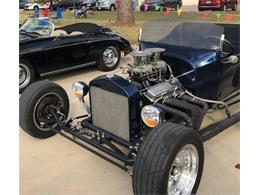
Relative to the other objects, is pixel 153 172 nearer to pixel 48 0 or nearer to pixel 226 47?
pixel 226 47

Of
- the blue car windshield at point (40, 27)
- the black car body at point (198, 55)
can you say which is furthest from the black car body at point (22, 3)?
the black car body at point (198, 55)

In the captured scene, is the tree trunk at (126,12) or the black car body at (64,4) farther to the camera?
the black car body at (64,4)

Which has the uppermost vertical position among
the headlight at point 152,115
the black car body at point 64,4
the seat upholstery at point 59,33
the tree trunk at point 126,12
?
the black car body at point 64,4

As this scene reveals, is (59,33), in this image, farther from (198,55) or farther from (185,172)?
(185,172)

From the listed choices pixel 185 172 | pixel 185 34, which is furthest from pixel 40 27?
pixel 185 172

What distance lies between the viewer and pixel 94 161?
12.1 feet

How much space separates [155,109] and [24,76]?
13.5ft

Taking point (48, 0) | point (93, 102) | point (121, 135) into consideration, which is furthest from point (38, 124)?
point (48, 0)

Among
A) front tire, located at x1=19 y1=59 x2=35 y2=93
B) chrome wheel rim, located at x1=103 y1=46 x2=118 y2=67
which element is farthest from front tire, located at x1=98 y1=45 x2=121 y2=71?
front tire, located at x1=19 y1=59 x2=35 y2=93

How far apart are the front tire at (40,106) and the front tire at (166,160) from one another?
1.70 m

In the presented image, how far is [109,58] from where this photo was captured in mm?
7875

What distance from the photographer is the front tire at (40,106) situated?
12.7ft

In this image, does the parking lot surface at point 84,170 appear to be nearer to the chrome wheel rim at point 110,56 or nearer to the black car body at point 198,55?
the black car body at point 198,55

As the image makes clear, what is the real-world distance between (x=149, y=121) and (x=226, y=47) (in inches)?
77.8
